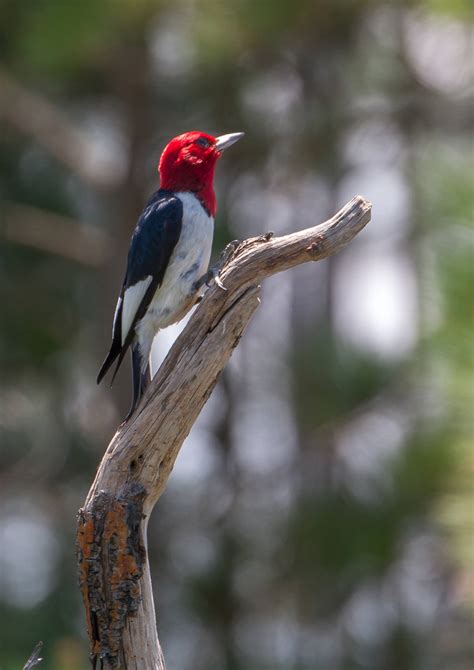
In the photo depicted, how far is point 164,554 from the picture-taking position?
7887 millimetres

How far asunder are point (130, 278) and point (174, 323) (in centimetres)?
20

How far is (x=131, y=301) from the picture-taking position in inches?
151

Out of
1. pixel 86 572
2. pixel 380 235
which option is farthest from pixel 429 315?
pixel 380 235

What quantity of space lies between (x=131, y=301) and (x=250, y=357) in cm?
603

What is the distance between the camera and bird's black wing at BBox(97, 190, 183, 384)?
381 centimetres

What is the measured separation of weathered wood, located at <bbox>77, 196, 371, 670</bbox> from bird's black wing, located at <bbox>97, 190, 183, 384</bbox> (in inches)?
21.7

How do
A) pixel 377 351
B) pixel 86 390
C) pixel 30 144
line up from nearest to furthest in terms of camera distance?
pixel 377 351, pixel 30 144, pixel 86 390

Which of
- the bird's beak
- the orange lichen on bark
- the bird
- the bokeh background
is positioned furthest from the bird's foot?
the bokeh background

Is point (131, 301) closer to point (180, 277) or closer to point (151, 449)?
point (180, 277)

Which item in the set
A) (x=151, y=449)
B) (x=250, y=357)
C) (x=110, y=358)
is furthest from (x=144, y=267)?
(x=250, y=357)

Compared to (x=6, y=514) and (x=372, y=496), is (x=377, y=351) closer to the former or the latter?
(x=372, y=496)

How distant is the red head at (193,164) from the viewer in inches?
166

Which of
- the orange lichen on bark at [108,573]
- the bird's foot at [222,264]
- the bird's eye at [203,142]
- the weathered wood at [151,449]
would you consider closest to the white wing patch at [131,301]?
the bird's foot at [222,264]

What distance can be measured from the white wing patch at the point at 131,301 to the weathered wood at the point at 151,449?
0.54 meters
